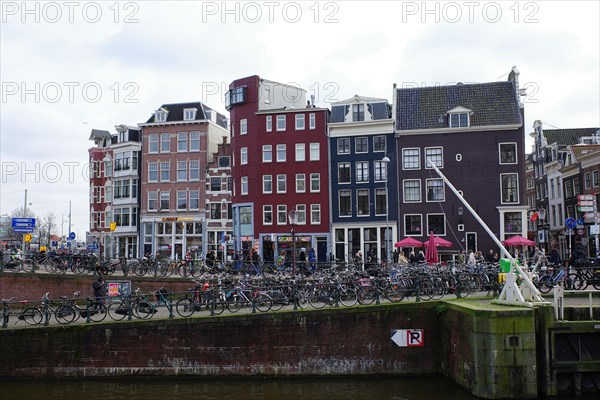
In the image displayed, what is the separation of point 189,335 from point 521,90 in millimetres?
36954

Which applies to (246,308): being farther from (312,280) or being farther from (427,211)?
(427,211)

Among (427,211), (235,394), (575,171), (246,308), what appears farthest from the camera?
(575,171)

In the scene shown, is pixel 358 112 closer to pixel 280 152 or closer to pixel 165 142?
pixel 280 152

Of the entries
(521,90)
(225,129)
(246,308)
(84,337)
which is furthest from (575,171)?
(84,337)

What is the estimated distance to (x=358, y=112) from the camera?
50969 mm

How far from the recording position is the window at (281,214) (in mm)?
52031

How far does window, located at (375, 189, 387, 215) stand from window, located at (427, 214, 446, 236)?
12.0 feet

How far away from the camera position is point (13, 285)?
3144 cm

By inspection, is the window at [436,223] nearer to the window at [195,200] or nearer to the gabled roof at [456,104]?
the gabled roof at [456,104]

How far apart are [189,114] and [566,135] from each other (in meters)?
40.1

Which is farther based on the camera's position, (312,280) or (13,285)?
(13,285)

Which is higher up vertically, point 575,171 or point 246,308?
point 575,171

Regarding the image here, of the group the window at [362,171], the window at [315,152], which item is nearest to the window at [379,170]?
the window at [362,171]

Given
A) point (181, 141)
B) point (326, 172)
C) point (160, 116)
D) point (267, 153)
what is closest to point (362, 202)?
point (326, 172)
